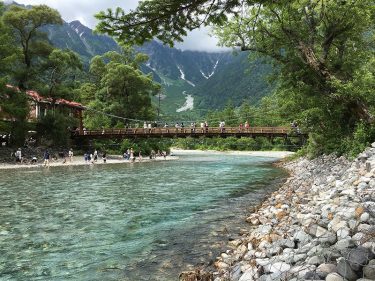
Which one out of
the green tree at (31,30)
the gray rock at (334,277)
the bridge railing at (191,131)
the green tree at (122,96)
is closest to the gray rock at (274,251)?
the gray rock at (334,277)

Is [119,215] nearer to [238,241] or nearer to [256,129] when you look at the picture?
[238,241]

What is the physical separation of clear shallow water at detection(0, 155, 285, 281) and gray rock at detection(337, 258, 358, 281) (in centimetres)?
341

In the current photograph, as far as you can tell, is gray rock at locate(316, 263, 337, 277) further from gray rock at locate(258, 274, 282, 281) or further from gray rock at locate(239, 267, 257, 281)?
gray rock at locate(239, 267, 257, 281)

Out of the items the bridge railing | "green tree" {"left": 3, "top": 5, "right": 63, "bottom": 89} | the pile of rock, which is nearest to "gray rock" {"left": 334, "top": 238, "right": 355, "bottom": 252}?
the pile of rock

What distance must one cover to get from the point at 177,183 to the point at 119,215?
10057 millimetres

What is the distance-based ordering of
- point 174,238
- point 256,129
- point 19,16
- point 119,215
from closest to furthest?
point 174,238 → point 119,215 → point 19,16 → point 256,129

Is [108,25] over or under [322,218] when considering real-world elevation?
over

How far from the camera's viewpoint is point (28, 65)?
144 feet

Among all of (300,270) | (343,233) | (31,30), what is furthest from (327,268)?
(31,30)

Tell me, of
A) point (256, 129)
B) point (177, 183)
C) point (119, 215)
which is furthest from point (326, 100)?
point (256, 129)

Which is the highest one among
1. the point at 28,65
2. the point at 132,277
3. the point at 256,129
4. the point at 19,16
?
the point at 19,16

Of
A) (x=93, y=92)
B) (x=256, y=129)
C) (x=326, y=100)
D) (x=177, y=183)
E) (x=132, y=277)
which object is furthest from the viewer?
(x=93, y=92)

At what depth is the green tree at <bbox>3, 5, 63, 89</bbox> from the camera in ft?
140

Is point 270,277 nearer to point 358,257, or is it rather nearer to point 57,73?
point 358,257
